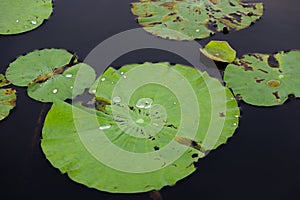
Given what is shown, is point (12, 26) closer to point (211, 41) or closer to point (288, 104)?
point (211, 41)

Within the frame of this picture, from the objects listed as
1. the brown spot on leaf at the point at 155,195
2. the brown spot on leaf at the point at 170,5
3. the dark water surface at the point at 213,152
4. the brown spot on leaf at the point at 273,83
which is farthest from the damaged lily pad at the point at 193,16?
the brown spot on leaf at the point at 155,195

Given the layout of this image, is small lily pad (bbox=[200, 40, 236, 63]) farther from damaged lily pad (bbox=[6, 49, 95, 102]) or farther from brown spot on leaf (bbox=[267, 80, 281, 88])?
damaged lily pad (bbox=[6, 49, 95, 102])

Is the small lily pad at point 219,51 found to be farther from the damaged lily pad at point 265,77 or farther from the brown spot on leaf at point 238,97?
the brown spot on leaf at point 238,97

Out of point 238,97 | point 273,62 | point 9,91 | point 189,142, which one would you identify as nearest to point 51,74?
point 9,91

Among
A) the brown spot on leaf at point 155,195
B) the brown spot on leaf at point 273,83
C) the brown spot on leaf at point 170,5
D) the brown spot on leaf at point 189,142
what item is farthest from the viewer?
the brown spot on leaf at point 170,5

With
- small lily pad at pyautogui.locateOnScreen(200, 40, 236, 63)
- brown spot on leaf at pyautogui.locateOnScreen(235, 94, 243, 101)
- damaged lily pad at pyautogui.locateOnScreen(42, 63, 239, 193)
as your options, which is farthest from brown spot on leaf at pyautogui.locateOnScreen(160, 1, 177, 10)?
brown spot on leaf at pyautogui.locateOnScreen(235, 94, 243, 101)

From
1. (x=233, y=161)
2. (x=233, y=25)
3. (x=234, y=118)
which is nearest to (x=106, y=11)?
(x=233, y=25)

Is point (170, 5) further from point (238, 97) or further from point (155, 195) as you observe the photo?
point (155, 195)
